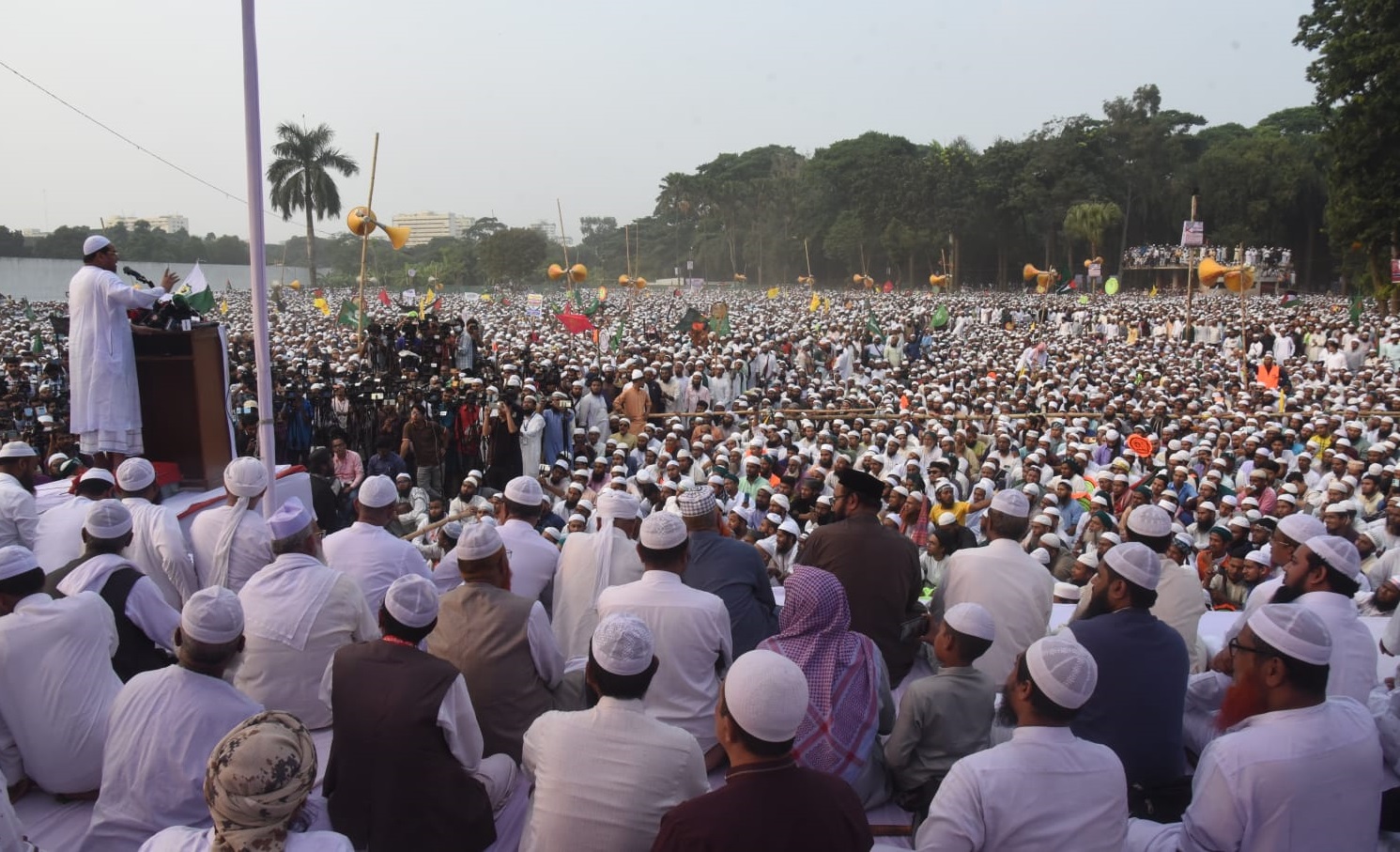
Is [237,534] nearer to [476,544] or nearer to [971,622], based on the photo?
[476,544]

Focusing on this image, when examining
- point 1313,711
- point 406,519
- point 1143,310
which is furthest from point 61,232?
point 1313,711

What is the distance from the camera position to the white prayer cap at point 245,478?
365cm

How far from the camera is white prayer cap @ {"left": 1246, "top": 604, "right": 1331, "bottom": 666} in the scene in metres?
2.06

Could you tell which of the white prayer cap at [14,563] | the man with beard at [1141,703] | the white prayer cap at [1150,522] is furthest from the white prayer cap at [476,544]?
the white prayer cap at [1150,522]

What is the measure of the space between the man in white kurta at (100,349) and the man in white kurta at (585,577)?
263 cm

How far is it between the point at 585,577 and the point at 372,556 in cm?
75

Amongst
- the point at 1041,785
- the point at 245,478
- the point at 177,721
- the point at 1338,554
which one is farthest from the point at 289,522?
the point at 1338,554

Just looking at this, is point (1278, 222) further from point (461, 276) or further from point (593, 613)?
point (593, 613)

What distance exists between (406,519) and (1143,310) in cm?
2117

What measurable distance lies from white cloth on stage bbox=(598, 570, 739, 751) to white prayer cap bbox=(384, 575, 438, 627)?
60 cm

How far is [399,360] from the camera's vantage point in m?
11.3

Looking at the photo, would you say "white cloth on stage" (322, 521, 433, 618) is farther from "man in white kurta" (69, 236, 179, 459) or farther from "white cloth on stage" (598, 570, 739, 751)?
"man in white kurta" (69, 236, 179, 459)

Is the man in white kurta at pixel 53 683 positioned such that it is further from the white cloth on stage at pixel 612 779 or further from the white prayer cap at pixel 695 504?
the white prayer cap at pixel 695 504

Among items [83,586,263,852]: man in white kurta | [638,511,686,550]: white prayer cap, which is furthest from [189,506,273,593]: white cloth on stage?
[638,511,686,550]: white prayer cap
